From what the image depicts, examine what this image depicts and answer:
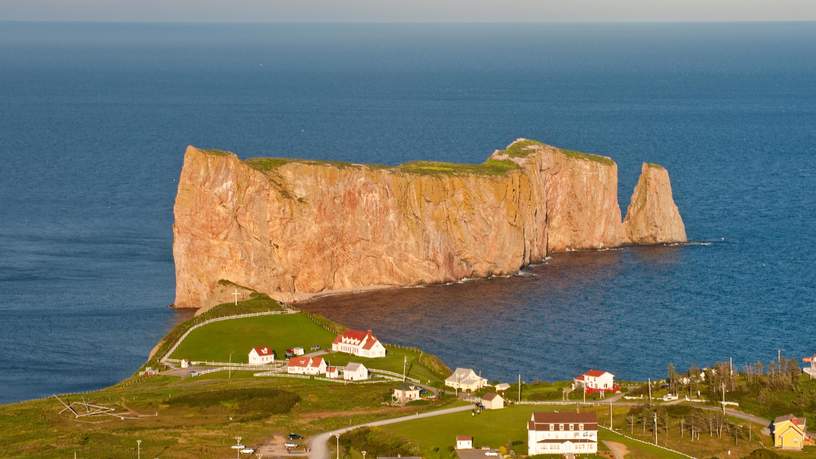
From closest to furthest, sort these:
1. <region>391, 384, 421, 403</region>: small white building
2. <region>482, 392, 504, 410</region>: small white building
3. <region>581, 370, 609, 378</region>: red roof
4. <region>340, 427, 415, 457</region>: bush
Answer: <region>340, 427, 415, 457</region>: bush < <region>482, 392, 504, 410</region>: small white building < <region>391, 384, 421, 403</region>: small white building < <region>581, 370, 609, 378</region>: red roof

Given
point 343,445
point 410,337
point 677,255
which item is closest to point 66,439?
point 343,445

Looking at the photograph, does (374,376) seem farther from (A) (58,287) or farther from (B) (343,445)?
(A) (58,287)

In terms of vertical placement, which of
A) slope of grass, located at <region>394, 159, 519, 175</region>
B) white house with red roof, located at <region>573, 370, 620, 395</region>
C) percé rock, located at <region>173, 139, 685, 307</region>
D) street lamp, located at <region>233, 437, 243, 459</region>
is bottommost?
street lamp, located at <region>233, 437, 243, 459</region>

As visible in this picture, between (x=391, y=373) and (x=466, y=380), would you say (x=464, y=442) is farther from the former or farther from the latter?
(x=391, y=373)

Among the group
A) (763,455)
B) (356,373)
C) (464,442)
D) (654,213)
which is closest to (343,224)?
(654,213)

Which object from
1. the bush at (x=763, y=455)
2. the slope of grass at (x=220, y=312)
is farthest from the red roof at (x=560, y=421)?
the slope of grass at (x=220, y=312)

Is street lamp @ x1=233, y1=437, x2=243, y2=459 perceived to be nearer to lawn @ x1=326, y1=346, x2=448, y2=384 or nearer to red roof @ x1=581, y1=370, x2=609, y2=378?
lawn @ x1=326, y1=346, x2=448, y2=384

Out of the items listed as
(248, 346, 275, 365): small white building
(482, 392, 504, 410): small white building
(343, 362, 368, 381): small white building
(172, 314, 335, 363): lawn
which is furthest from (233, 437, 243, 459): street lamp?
(172, 314, 335, 363): lawn
